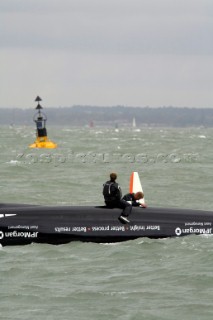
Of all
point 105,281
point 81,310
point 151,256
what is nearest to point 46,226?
point 151,256

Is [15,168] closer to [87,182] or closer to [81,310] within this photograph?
[87,182]

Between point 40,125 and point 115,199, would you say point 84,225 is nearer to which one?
point 115,199

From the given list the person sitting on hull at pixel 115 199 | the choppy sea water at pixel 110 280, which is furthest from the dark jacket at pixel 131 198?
the choppy sea water at pixel 110 280

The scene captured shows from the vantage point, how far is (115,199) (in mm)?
18188

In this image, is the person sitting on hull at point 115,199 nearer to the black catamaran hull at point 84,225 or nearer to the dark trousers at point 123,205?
the dark trousers at point 123,205

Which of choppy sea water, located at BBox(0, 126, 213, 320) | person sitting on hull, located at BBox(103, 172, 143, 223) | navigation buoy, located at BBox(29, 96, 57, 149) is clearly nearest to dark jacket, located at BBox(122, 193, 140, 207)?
person sitting on hull, located at BBox(103, 172, 143, 223)

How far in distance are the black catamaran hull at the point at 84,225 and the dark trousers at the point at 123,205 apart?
0.11 m

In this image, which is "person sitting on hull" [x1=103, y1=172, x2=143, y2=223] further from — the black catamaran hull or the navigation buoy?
the navigation buoy

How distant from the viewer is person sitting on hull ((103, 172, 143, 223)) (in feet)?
58.9

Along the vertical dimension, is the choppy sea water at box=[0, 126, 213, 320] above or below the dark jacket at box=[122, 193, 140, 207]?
below

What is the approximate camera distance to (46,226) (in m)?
17.9

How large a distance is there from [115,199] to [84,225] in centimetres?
88

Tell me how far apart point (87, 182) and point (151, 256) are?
706 inches

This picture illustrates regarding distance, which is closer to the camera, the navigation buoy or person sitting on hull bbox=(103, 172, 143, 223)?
person sitting on hull bbox=(103, 172, 143, 223)
